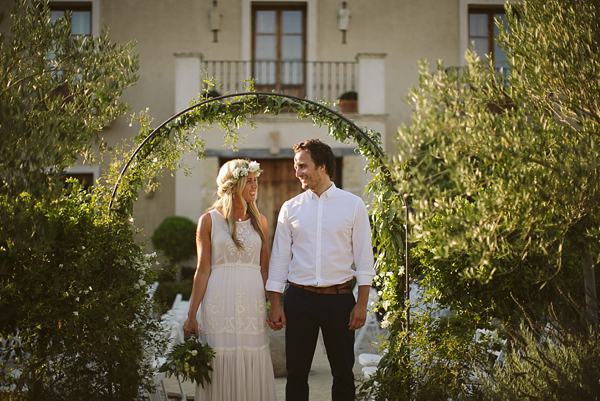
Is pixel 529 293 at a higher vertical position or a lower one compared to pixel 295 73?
lower

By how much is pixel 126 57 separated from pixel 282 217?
1.65 m

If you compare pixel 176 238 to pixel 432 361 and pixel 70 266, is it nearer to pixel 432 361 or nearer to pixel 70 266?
pixel 70 266

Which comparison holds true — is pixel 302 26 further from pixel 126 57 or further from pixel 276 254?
pixel 276 254

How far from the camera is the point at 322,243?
3.84m

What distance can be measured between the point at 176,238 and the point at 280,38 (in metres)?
4.37

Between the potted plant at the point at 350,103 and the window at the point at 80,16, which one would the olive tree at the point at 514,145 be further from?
the window at the point at 80,16

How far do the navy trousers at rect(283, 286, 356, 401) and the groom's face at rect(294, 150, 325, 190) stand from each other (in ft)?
2.24

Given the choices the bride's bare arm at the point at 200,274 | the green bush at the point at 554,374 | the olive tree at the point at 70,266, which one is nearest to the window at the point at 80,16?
the olive tree at the point at 70,266

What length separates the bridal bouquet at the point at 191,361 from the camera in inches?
146

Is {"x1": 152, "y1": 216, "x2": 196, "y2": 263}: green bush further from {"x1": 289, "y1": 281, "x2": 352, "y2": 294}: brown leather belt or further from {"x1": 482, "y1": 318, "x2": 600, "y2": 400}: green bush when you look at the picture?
{"x1": 482, "y1": 318, "x2": 600, "y2": 400}: green bush

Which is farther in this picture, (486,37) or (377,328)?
(486,37)

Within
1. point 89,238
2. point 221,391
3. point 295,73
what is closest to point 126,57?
point 89,238

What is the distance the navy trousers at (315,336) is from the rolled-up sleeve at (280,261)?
142mm

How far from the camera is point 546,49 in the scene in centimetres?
Answer: 363
